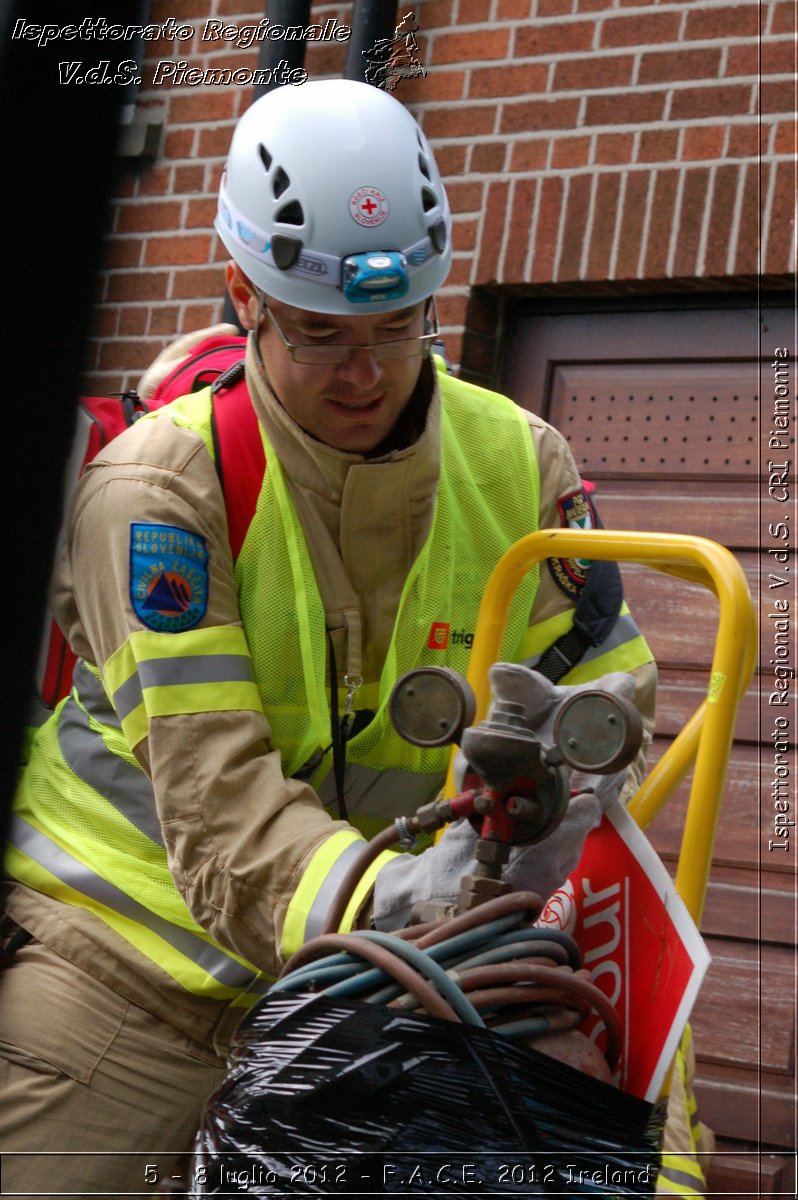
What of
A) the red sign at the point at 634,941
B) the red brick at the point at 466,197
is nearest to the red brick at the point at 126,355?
the red brick at the point at 466,197

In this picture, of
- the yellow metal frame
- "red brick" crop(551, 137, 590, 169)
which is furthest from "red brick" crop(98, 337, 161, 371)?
the yellow metal frame

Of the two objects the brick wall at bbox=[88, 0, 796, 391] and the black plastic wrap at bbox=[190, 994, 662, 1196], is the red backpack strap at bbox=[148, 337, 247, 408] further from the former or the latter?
the black plastic wrap at bbox=[190, 994, 662, 1196]

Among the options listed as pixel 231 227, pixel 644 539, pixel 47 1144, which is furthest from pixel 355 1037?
pixel 231 227

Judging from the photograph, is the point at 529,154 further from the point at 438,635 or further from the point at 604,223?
the point at 438,635

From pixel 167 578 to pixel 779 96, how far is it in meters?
2.60

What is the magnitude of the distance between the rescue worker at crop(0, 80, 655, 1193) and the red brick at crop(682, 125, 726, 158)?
5.96 feet

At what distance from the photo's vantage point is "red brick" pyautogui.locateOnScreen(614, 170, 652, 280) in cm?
417

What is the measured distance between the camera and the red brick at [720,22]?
4.05 m

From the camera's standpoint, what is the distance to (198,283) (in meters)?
4.70

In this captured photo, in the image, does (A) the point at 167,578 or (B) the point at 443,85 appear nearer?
(A) the point at 167,578

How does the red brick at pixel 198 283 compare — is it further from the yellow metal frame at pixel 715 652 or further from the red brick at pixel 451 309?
the yellow metal frame at pixel 715 652

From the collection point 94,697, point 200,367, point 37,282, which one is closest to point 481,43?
point 200,367

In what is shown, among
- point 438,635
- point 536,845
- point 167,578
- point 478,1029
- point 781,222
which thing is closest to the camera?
point 478,1029

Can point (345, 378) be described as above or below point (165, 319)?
below
